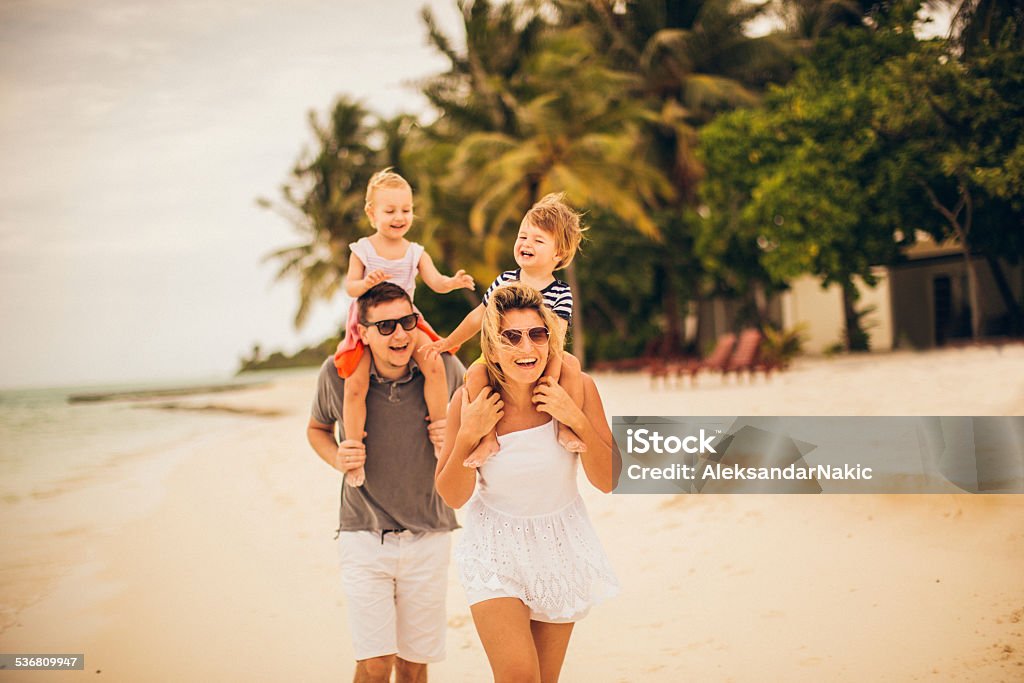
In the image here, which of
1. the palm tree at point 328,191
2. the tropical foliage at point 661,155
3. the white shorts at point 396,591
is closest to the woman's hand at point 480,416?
the white shorts at point 396,591

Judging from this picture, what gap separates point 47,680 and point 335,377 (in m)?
2.44

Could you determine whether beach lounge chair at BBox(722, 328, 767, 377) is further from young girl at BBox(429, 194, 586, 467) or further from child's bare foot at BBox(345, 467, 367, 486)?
child's bare foot at BBox(345, 467, 367, 486)

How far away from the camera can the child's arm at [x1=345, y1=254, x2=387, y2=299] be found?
9.67 feet

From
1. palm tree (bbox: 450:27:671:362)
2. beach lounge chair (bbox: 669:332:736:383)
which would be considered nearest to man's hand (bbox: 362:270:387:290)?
beach lounge chair (bbox: 669:332:736:383)

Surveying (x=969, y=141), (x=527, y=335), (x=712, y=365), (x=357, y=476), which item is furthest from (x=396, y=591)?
(x=712, y=365)

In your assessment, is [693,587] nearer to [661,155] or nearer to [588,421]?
[588,421]

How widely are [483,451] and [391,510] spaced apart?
742 millimetres

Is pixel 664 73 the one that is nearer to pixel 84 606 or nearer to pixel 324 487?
pixel 324 487

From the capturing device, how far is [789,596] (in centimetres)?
445

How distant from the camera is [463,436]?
216cm

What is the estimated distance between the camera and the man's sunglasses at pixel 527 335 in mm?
2188

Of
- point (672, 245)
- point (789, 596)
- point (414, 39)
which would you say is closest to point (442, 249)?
point (672, 245)

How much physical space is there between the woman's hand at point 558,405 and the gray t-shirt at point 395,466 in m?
0.78

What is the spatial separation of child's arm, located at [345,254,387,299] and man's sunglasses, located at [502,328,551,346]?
2.85 ft
